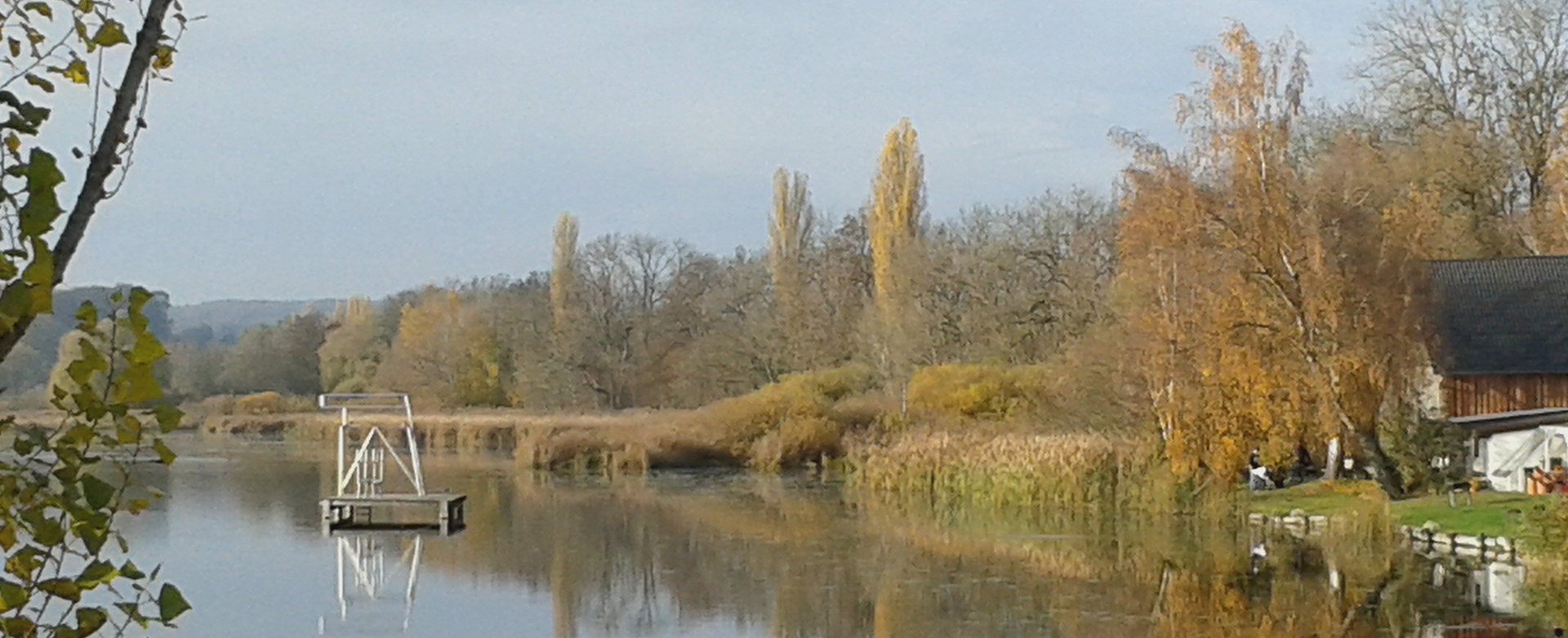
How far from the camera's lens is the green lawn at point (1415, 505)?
17.3 meters

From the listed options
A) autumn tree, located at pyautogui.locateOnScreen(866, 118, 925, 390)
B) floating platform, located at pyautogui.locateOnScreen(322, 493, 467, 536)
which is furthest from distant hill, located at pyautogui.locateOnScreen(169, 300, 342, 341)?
floating platform, located at pyautogui.locateOnScreen(322, 493, 467, 536)

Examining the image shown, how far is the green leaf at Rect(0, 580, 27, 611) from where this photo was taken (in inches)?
87.0

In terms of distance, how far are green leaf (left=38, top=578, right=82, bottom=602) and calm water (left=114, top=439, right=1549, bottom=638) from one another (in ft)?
34.7

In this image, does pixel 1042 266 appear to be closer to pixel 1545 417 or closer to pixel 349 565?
pixel 1545 417

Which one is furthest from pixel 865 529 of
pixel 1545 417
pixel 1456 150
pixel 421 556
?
pixel 1456 150

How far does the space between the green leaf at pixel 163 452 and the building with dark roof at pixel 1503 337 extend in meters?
23.4

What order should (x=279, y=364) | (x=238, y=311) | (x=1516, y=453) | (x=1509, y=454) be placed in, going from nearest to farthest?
1. (x=1516, y=453)
2. (x=1509, y=454)
3. (x=279, y=364)
4. (x=238, y=311)

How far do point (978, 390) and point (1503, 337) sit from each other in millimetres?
9148

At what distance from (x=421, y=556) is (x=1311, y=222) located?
1130 cm

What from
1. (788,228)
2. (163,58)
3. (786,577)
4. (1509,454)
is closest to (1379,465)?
(1509,454)

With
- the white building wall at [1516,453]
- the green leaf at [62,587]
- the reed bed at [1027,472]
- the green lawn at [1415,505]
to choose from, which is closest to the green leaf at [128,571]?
the green leaf at [62,587]

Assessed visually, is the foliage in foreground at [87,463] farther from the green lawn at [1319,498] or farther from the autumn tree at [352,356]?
the autumn tree at [352,356]

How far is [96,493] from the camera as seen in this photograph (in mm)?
2213

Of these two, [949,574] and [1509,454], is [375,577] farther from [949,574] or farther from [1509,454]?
[1509,454]
